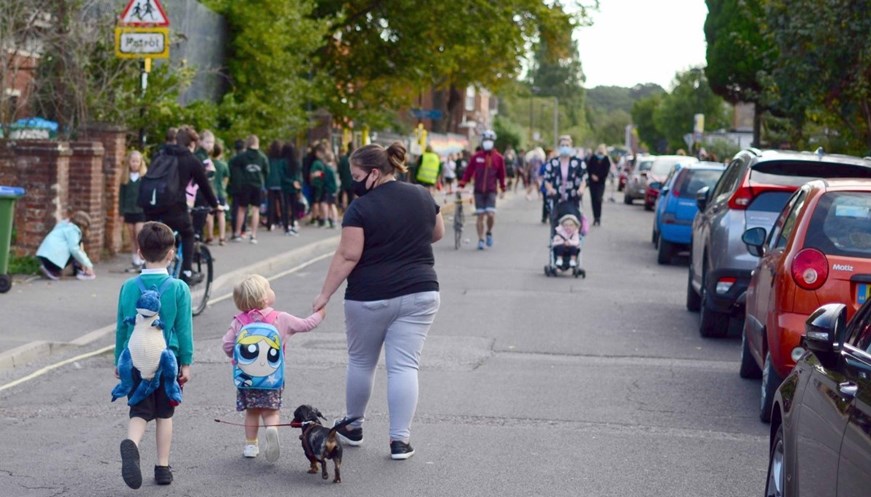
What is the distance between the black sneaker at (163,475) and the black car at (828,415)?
2.93m

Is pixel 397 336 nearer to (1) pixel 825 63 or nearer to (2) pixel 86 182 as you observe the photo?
(2) pixel 86 182

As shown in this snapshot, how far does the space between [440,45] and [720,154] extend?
2148 centimetres

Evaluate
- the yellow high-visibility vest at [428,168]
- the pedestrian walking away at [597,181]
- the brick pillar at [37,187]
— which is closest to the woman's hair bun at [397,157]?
the brick pillar at [37,187]

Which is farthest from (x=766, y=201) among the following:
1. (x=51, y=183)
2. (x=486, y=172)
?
(x=486, y=172)

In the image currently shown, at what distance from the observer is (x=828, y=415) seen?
4762mm

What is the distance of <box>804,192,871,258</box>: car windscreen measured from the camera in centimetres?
880

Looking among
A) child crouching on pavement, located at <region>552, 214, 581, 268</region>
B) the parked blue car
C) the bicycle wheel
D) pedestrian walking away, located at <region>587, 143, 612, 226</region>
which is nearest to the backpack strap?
the bicycle wheel

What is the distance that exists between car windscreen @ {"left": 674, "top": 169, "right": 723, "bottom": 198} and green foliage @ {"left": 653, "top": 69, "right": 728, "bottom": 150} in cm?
5773

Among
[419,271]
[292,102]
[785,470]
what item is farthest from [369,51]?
[785,470]

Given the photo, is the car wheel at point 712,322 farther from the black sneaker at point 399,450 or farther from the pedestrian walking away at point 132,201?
the pedestrian walking away at point 132,201

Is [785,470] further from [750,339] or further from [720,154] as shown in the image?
[720,154]

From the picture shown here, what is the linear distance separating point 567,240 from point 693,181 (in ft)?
15.2

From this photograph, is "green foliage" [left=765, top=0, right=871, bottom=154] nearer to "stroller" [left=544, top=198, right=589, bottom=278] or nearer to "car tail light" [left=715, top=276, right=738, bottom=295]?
"stroller" [left=544, top=198, right=589, bottom=278]

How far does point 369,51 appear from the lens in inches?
1278
